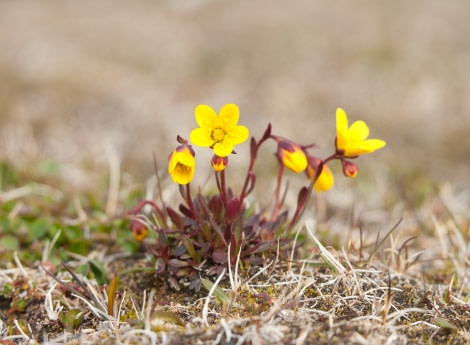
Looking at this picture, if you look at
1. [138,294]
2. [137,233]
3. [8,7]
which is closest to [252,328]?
[138,294]

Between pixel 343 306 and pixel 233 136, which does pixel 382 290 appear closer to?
pixel 343 306

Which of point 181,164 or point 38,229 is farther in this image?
point 38,229

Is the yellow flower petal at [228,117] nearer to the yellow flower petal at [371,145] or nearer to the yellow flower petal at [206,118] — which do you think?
the yellow flower petal at [206,118]

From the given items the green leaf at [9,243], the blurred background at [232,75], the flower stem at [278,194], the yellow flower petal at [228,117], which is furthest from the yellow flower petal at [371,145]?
the blurred background at [232,75]

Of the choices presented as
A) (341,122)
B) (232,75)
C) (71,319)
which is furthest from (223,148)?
(232,75)

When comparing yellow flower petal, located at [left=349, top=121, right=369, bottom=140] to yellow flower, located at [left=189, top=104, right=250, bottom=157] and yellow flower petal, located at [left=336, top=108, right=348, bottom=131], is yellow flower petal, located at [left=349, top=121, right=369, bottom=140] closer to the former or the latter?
yellow flower petal, located at [left=336, top=108, right=348, bottom=131]

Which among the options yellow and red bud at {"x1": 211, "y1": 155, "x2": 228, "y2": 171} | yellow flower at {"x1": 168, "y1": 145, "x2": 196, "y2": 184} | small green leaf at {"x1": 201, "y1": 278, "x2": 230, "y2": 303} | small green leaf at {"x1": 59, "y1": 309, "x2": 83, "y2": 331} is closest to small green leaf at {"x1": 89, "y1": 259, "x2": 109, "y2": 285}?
small green leaf at {"x1": 59, "y1": 309, "x2": 83, "y2": 331}

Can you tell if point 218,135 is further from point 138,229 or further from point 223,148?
point 138,229
